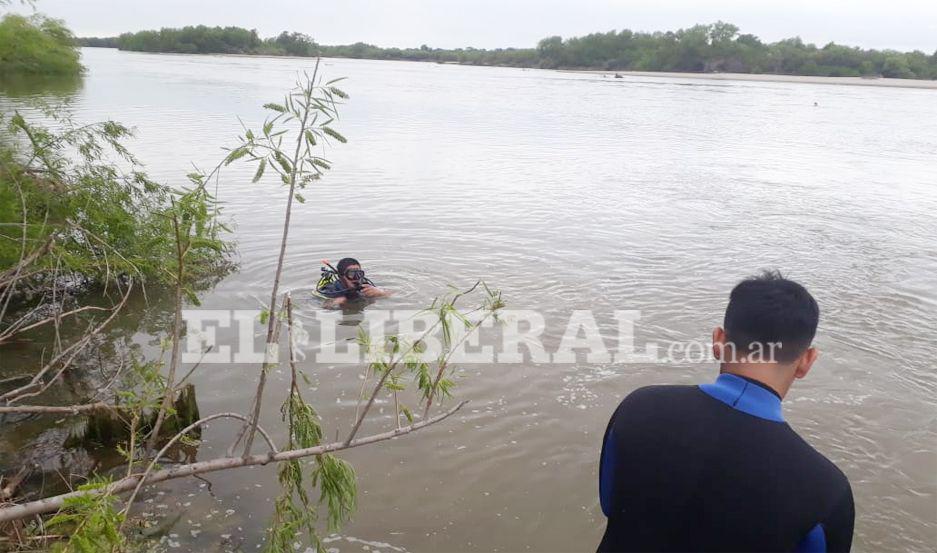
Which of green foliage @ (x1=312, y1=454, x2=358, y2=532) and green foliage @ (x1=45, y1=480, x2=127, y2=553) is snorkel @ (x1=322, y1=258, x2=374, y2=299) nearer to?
green foliage @ (x1=312, y1=454, x2=358, y2=532)

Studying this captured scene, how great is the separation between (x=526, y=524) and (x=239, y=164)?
15539mm

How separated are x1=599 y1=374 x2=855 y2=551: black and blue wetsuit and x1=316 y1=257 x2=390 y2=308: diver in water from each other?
6.89 meters

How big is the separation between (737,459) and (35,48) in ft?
166

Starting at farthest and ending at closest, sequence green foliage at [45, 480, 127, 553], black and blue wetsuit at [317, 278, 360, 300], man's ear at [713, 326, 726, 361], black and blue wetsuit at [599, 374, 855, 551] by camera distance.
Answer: black and blue wetsuit at [317, 278, 360, 300] < green foliage at [45, 480, 127, 553] < man's ear at [713, 326, 726, 361] < black and blue wetsuit at [599, 374, 855, 551]

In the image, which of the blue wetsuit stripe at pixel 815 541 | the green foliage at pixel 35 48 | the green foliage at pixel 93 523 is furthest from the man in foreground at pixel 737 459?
the green foliage at pixel 35 48

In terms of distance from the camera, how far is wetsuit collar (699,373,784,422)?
2.00 m

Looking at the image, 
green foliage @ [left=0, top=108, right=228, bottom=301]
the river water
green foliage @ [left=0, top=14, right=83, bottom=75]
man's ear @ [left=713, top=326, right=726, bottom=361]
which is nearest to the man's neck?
man's ear @ [left=713, top=326, right=726, bottom=361]

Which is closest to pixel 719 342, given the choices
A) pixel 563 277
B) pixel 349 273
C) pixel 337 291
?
pixel 349 273

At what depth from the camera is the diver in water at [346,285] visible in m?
8.76

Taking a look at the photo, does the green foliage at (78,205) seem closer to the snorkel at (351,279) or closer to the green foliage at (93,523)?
the snorkel at (351,279)

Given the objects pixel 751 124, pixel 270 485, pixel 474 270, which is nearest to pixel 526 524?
pixel 270 485

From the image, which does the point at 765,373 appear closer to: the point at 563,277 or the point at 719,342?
the point at 719,342

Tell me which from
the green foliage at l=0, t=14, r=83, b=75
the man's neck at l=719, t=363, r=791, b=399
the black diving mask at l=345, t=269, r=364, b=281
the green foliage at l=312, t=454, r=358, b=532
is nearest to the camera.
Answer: the man's neck at l=719, t=363, r=791, b=399

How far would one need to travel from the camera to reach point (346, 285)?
28.9 ft
